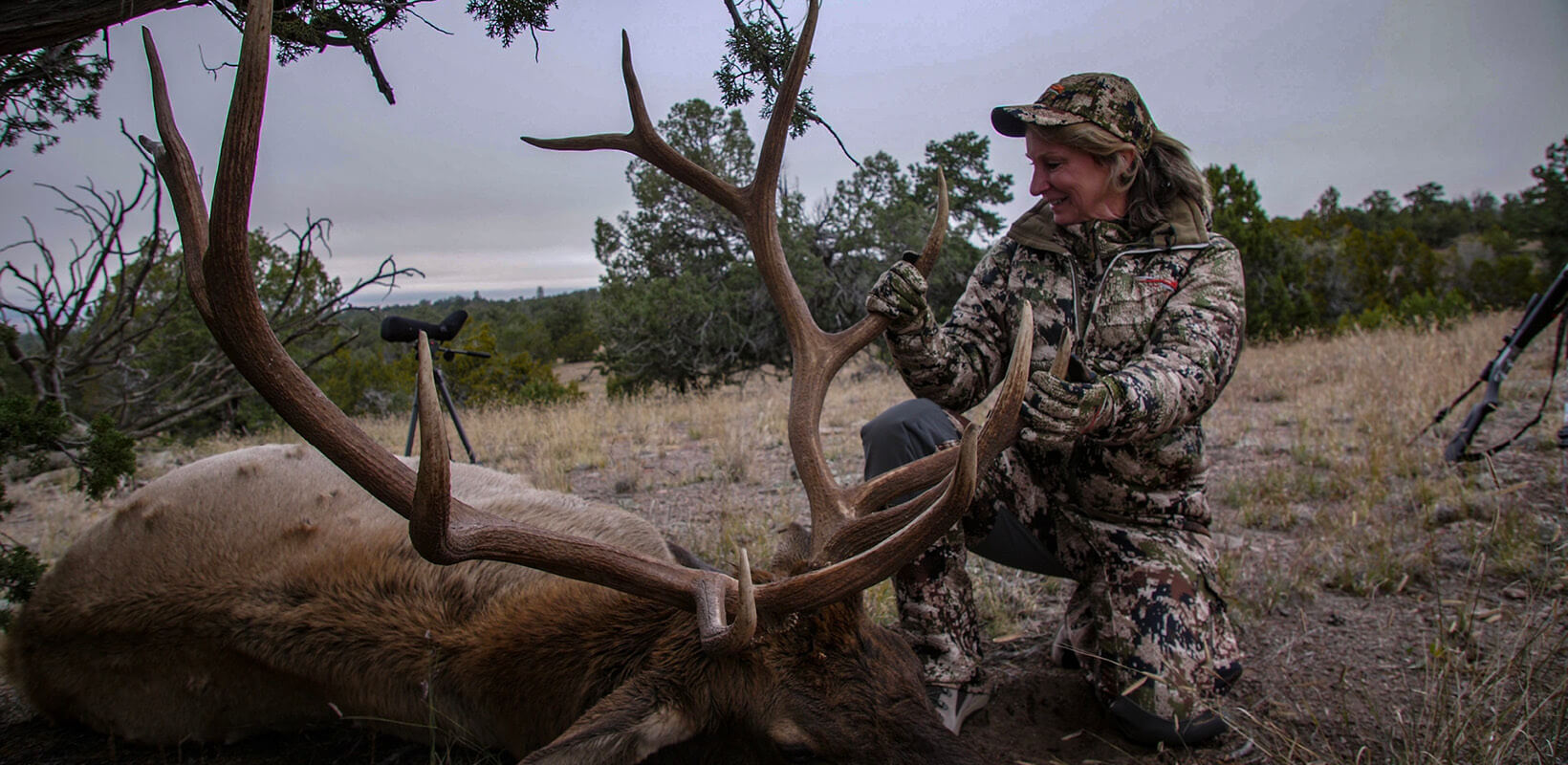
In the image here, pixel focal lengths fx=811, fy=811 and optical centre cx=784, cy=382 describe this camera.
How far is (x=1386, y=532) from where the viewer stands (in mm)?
3834

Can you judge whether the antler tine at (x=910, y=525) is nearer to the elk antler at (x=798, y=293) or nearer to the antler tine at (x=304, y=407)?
the elk antler at (x=798, y=293)

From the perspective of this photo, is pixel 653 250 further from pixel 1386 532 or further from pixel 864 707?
pixel 864 707

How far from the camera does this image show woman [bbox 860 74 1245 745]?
251 cm

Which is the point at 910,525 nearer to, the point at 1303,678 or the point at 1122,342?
the point at 1122,342

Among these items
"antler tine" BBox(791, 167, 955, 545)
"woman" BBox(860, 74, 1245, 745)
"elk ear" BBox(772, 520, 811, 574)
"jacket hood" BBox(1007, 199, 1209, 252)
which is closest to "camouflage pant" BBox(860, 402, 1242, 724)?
"woman" BBox(860, 74, 1245, 745)

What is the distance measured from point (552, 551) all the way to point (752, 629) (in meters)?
0.58

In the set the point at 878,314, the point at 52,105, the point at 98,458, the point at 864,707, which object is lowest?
the point at 864,707

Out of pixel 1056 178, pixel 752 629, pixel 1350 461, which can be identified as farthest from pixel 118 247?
pixel 1350 461

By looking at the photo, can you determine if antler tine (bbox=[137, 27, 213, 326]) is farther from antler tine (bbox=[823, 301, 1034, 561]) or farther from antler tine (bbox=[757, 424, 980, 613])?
antler tine (bbox=[823, 301, 1034, 561])

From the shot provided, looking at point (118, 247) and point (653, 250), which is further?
point (653, 250)

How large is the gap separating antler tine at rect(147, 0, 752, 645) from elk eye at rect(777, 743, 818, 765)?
0.37 meters

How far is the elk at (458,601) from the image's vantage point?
1.80 meters

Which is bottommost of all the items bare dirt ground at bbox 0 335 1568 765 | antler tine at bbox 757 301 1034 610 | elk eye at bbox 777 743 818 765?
bare dirt ground at bbox 0 335 1568 765

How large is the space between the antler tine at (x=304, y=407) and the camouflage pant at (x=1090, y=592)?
1135 mm
